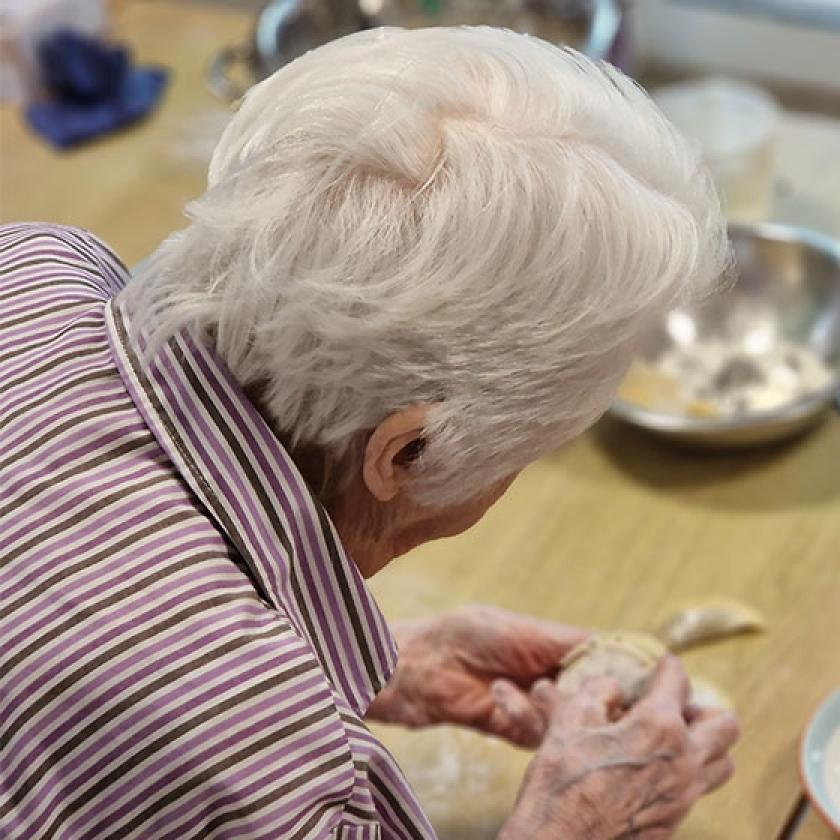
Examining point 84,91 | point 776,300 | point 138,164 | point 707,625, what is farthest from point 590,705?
point 84,91

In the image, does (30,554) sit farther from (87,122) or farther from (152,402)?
(87,122)

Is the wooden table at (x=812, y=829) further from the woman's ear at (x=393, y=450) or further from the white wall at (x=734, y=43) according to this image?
the white wall at (x=734, y=43)

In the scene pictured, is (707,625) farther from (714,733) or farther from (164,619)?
(164,619)

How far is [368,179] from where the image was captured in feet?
2.26

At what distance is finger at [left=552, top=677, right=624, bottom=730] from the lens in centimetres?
96

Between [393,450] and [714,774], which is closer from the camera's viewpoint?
[393,450]

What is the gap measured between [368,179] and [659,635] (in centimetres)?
63

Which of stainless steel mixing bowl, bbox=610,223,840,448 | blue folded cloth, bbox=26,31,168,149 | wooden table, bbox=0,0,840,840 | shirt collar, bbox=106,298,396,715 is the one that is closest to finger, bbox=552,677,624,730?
wooden table, bbox=0,0,840,840

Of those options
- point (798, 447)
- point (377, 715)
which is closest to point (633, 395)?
point (798, 447)

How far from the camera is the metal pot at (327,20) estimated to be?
5.78ft

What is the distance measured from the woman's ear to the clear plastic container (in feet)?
2.86

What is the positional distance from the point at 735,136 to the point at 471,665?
80 cm

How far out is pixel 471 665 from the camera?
1.10m

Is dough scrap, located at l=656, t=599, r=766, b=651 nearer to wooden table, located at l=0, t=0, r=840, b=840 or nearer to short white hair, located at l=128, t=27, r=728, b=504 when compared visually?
wooden table, located at l=0, t=0, r=840, b=840
